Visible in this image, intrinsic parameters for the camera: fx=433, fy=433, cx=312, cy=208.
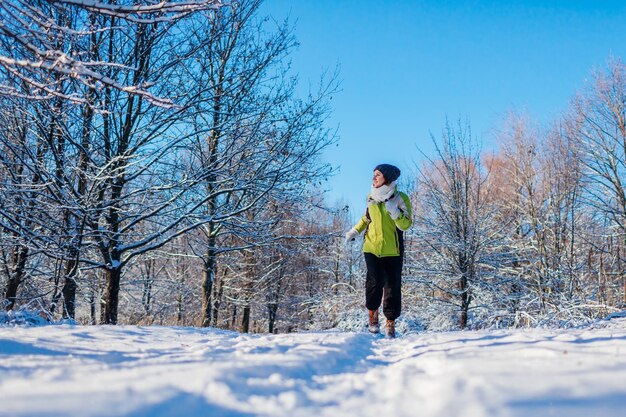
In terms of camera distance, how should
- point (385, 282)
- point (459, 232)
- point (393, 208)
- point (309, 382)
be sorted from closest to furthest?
1. point (309, 382)
2. point (393, 208)
3. point (385, 282)
4. point (459, 232)

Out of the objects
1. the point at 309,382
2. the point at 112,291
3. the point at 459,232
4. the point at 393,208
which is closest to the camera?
the point at 309,382

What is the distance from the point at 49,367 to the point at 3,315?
3.57m

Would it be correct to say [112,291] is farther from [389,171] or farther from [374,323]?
[389,171]

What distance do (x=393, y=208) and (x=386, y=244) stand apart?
423 millimetres

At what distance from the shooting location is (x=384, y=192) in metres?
4.96

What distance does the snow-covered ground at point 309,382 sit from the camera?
1306 millimetres

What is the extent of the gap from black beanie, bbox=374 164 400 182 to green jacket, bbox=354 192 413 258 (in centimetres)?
21

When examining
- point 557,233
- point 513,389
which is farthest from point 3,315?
point 557,233

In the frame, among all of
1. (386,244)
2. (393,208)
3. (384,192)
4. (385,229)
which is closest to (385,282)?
(386,244)

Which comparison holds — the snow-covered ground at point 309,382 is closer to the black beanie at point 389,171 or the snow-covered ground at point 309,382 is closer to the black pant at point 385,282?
the black pant at point 385,282

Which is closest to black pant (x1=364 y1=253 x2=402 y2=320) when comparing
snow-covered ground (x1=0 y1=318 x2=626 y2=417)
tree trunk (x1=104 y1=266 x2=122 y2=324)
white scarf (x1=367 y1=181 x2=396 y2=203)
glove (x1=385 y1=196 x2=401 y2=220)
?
glove (x1=385 y1=196 x2=401 y2=220)

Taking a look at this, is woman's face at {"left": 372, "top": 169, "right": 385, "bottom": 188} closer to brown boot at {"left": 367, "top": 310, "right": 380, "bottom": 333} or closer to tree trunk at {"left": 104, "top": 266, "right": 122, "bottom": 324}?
brown boot at {"left": 367, "top": 310, "right": 380, "bottom": 333}

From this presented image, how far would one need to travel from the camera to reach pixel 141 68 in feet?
24.6

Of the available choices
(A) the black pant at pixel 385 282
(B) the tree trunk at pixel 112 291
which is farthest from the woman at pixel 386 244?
(B) the tree trunk at pixel 112 291
